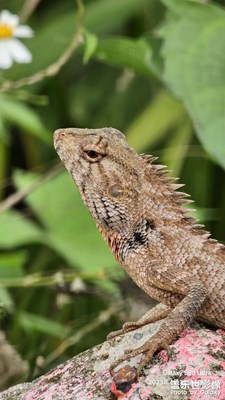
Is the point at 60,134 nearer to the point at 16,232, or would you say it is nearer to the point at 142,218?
the point at 142,218

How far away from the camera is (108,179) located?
15.3ft

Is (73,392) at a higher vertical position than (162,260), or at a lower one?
lower

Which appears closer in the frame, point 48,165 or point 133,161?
point 133,161

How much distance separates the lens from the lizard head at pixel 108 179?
15.3 ft

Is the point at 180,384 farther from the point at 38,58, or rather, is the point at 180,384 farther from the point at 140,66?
the point at 38,58

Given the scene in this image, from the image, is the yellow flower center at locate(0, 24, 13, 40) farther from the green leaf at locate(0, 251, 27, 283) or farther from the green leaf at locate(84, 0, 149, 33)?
the green leaf at locate(84, 0, 149, 33)

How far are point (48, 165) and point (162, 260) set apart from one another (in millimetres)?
5062

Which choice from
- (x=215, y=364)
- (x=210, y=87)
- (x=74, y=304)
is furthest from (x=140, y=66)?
(x=215, y=364)

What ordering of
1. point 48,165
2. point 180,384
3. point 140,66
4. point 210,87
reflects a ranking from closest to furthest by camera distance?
point 180,384 → point 210,87 → point 140,66 → point 48,165

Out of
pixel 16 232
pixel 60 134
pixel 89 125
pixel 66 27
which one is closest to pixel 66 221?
pixel 16 232

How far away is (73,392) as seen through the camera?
4.25 meters

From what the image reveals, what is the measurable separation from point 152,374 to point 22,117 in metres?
3.95

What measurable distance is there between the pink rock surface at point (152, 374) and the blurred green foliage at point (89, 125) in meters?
1.34

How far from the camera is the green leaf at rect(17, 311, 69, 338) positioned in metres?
6.87
